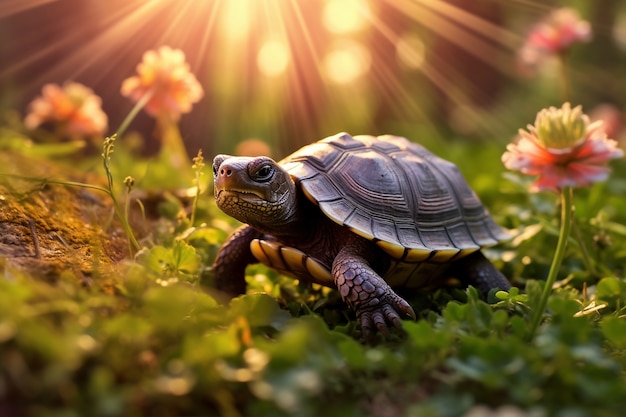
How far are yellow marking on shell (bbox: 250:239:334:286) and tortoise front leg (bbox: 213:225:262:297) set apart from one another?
0.20ft

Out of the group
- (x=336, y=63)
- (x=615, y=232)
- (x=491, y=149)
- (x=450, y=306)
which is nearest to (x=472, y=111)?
(x=336, y=63)

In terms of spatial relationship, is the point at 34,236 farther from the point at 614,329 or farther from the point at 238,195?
the point at 614,329

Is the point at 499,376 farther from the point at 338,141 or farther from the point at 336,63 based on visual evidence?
the point at 336,63

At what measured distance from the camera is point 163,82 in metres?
2.38

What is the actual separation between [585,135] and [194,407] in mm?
1046

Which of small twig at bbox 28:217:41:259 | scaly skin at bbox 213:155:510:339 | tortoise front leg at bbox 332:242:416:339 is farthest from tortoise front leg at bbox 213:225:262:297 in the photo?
small twig at bbox 28:217:41:259

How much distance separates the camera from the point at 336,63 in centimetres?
695

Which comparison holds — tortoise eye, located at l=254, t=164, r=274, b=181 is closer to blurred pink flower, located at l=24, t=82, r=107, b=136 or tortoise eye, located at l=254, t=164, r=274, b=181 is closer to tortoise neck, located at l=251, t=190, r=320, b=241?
tortoise neck, located at l=251, t=190, r=320, b=241

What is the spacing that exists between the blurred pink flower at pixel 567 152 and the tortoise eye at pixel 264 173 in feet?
2.22

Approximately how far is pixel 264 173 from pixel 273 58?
4829 mm

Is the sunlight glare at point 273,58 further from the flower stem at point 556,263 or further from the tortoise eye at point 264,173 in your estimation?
the flower stem at point 556,263

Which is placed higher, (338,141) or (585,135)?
(585,135)

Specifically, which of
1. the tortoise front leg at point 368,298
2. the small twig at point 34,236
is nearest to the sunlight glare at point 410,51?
the tortoise front leg at point 368,298

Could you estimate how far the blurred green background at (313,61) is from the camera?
5.03 m
